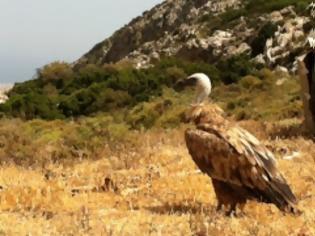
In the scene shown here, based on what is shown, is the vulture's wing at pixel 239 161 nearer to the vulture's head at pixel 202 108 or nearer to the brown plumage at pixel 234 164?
the brown plumage at pixel 234 164

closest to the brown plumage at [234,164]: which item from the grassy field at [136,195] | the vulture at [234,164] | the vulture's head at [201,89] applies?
the vulture at [234,164]

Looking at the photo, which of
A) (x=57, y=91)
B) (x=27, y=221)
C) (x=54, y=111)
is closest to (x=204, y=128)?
(x=27, y=221)

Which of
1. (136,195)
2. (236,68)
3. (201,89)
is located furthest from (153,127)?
(201,89)

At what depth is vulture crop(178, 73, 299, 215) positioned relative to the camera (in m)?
8.15

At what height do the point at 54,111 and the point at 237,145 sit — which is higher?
the point at 54,111

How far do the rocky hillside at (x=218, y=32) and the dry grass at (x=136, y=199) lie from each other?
3395 centimetres

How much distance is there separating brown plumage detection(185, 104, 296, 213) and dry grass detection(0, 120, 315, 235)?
0.21m

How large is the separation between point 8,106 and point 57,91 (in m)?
10.5

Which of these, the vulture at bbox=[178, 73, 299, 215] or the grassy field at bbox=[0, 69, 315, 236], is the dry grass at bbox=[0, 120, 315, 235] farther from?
→ the vulture at bbox=[178, 73, 299, 215]

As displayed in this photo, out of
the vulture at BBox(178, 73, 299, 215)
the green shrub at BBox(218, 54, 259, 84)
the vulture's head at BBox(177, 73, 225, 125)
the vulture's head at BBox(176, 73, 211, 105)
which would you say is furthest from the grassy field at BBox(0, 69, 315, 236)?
the green shrub at BBox(218, 54, 259, 84)

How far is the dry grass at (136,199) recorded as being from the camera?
7.11 meters

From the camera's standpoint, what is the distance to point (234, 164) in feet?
27.1

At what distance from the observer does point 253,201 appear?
8828 millimetres

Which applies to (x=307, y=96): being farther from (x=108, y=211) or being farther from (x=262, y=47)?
(x=262, y=47)
